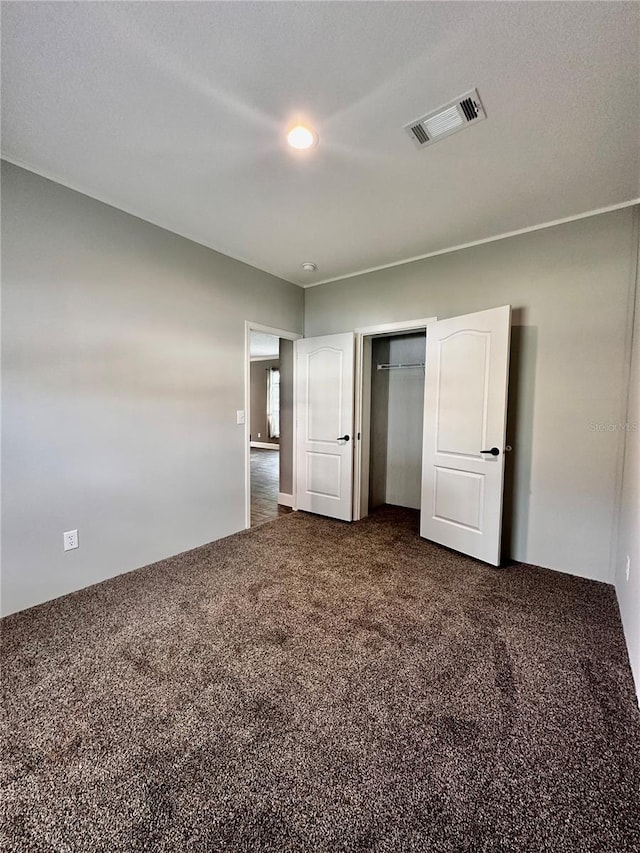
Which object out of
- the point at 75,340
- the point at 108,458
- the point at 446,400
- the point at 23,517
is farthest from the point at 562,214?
the point at 23,517

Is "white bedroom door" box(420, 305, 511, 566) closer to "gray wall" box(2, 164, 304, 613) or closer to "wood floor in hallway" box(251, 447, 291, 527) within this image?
"wood floor in hallway" box(251, 447, 291, 527)

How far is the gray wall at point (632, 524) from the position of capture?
1.73 m

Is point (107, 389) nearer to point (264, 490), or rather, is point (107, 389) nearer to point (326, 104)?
point (326, 104)

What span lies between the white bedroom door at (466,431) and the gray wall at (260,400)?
6.95 meters

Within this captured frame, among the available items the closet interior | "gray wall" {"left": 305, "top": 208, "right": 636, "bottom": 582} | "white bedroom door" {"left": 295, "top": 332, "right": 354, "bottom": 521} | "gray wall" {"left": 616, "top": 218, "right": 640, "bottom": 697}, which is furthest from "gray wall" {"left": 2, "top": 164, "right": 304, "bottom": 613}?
"gray wall" {"left": 616, "top": 218, "right": 640, "bottom": 697}

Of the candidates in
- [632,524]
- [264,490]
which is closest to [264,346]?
[264,490]

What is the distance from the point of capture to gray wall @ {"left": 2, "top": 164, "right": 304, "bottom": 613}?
2102 millimetres

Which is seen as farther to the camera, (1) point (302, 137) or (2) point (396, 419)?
(2) point (396, 419)

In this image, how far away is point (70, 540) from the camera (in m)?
2.34

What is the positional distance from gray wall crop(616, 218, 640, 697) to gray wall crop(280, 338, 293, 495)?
3174 mm

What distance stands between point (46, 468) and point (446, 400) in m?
3.01

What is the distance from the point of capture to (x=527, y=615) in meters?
2.17

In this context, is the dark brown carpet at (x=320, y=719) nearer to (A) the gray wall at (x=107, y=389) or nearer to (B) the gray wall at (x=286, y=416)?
(A) the gray wall at (x=107, y=389)

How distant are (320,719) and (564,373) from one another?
2726 mm
